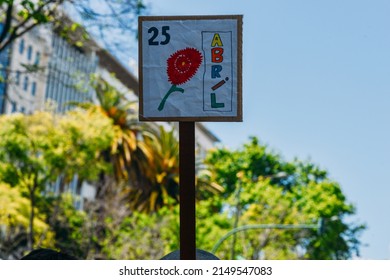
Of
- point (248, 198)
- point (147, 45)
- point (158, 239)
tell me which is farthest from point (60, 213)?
point (147, 45)

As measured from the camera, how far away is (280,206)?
45.4 meters

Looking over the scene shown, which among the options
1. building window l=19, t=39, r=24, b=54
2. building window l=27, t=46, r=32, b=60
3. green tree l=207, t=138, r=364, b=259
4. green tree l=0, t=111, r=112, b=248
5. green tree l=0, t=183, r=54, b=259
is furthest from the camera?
building window l=27, t=46, r=32, b=60

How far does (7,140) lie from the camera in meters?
34.7

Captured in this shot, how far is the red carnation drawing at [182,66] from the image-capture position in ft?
11.8

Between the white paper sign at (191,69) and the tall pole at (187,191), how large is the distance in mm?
101

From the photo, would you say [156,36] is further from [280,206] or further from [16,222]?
[280,206]

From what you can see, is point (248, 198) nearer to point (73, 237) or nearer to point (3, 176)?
point (73, 237)

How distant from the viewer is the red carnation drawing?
361 cm

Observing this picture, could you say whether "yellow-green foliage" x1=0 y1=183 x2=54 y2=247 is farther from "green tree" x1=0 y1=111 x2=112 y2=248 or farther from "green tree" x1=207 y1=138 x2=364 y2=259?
"green tree" x1=207 y1=138 x2=364 y2=259

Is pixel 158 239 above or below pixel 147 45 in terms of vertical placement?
below

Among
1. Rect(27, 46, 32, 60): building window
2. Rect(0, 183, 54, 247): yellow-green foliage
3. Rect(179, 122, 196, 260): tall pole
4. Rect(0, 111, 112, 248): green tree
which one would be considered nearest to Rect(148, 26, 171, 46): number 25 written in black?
Rect(179, 122, 196, 260): tall pole

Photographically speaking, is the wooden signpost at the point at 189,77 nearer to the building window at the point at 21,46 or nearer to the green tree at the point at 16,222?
the green tree at the point at 16,222

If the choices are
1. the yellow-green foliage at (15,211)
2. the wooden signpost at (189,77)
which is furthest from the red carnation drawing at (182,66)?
the yellow-green foliage at (15,211)

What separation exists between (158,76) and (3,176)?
107 feet
